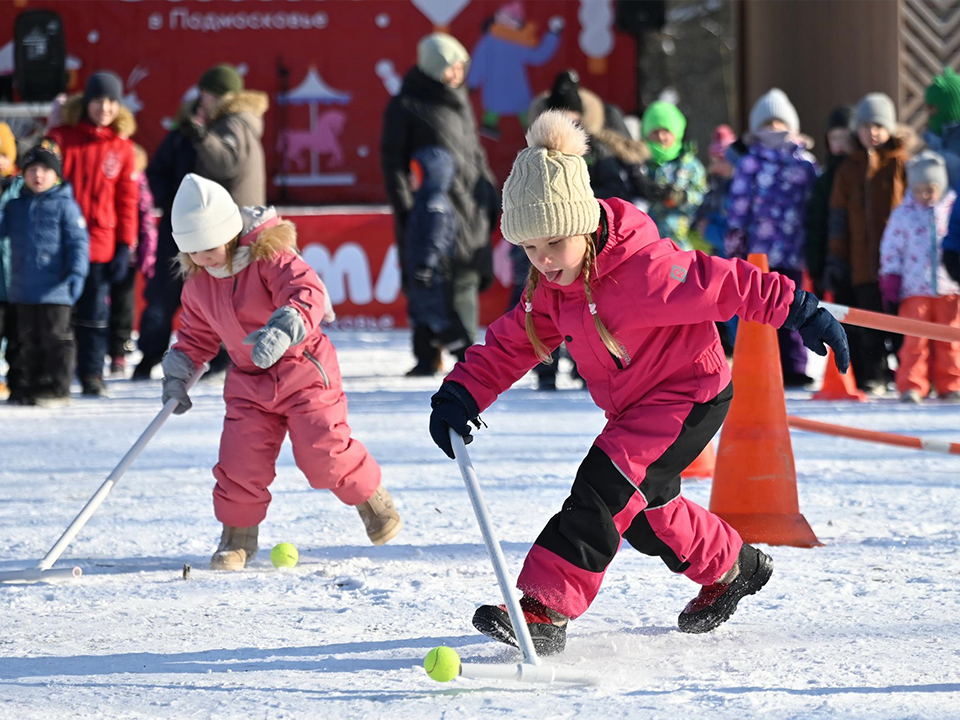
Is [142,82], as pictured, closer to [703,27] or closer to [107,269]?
[107,269]

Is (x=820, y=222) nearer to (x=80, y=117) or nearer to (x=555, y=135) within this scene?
(x=80, y=117)

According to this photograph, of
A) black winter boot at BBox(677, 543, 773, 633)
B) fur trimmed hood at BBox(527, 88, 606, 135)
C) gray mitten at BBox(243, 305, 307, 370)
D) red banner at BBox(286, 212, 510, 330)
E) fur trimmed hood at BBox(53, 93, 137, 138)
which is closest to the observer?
black winter boot at BBox(677, 543, 773, 633)

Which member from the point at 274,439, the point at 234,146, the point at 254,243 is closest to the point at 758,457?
the point at 274,439

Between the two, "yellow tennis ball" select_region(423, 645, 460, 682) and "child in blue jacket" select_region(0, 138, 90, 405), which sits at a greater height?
"child in blue jacket" select_region(0, 138, 90, 405)

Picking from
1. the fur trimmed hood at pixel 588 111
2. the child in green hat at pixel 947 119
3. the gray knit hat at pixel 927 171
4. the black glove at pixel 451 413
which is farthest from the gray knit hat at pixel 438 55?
the black glove at pixel 451 413

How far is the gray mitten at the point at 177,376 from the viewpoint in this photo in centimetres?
457

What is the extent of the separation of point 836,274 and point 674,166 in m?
1.62

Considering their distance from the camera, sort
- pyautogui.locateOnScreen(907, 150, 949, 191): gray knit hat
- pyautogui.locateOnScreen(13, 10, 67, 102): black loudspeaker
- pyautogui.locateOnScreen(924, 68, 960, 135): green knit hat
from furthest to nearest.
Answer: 1. pyautogui.locateOnScreen(13, 10, 67, 102): black loudspeaker
2. pyautogui.locateOnScreen(924, 68, 960, 135): green knit hat
3. pyautogui.locateOnScreen(907, 150, 949, 191): gray knit hat

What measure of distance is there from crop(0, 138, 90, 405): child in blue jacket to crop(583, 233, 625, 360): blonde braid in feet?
18.2

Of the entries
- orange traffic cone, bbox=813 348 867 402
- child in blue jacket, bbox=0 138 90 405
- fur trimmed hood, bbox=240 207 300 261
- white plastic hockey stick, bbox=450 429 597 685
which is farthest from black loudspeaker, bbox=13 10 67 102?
white plastic hockey stick, bbox=450 429 597 685

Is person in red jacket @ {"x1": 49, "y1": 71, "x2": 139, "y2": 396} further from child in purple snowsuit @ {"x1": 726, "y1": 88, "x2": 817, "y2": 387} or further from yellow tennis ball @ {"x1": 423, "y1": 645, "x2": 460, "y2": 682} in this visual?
yellow tennis ball @ {"x1": 423, "y1": 645, "x2": 460, "y2": 682}

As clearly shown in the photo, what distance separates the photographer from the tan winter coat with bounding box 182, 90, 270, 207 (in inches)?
362

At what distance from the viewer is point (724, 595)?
143 inches

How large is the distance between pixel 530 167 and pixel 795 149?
646cm
